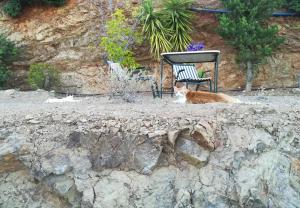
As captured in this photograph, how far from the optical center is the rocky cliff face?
895 cm

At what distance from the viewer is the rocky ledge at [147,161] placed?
3.33m

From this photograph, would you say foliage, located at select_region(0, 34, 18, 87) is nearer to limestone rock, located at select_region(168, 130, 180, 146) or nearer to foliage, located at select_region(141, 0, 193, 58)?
foliage, located at select_region(141, 0, 193, 58)

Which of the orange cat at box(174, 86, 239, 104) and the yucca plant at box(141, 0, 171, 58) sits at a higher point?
the yucca plant at box(141, 0, 171, 58)

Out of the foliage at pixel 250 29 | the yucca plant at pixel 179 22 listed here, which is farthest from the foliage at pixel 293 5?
the yucca plant at pixel 179 22

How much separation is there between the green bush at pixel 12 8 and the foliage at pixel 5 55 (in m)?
0.76

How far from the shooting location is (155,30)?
8.55 metres

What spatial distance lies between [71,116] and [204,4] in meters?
6.06

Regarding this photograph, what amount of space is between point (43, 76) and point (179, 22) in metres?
2.90

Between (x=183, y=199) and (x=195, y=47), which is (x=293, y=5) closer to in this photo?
(x=195, y=47)

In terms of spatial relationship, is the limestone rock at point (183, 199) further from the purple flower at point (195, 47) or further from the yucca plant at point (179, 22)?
the yucca plant at point (179, 22)

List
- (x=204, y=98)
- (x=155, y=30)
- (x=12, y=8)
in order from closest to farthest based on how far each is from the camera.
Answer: (x=204, y=98) < (x=155, y=30) < (x=12, y=8)

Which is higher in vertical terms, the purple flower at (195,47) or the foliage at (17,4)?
the foliage at (17,4)

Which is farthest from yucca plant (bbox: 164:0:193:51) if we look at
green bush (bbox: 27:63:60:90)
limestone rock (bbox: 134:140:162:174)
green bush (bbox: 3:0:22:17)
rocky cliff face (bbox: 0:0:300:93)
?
limestone rock (bbox: 134:140:162:174)

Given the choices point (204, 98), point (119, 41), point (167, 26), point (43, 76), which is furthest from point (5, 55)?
point (204, 98)
